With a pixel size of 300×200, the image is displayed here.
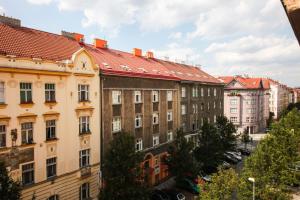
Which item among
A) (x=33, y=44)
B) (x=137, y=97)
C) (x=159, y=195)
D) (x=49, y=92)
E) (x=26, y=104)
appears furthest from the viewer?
(x=137, y=97)

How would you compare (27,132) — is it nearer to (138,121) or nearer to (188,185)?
(138,121)

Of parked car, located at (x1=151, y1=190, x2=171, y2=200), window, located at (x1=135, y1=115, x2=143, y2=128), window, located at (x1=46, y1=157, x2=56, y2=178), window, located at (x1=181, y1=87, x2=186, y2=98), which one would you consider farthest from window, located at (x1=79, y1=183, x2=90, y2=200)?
A: window, located at (x1=181, y1=87, x2=186, y2=98)

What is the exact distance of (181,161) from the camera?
30.0 meters

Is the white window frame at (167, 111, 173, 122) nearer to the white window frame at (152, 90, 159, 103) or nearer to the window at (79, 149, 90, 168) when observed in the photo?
the white window frame at (152, 90, 159, 103)

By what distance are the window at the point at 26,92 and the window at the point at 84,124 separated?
518 cm

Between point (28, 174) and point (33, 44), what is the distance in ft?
34.1

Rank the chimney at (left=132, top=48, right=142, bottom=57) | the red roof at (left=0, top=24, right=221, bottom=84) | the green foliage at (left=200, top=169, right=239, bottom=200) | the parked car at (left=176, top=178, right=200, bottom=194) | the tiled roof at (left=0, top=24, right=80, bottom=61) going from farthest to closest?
the chimney at (left=132, top=48, right=142, bottom=57) < the parked car at (left=176, top=178, right=200, bottom=194) < the red roof at (left=0, top=24, right=221, bottom=84) < the tiled roof at (left=0, top=24, right=80, bottom=61) < the green foliage at (left=200, top=169, right=239, bottom=200)

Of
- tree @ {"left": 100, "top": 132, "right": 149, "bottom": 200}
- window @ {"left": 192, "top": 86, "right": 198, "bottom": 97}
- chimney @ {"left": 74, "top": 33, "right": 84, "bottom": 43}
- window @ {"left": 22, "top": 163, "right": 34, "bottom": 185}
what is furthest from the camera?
window @ {"left": 192, "top": 86, "right": 198, "bottom": 97}

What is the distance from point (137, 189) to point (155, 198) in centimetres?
605

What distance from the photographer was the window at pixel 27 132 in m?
19.3

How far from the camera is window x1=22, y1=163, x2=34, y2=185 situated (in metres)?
19.3

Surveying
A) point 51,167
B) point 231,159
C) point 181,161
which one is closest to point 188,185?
point 181,161

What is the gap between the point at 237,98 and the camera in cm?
7331

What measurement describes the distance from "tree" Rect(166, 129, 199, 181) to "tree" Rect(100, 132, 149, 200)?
8501mm
